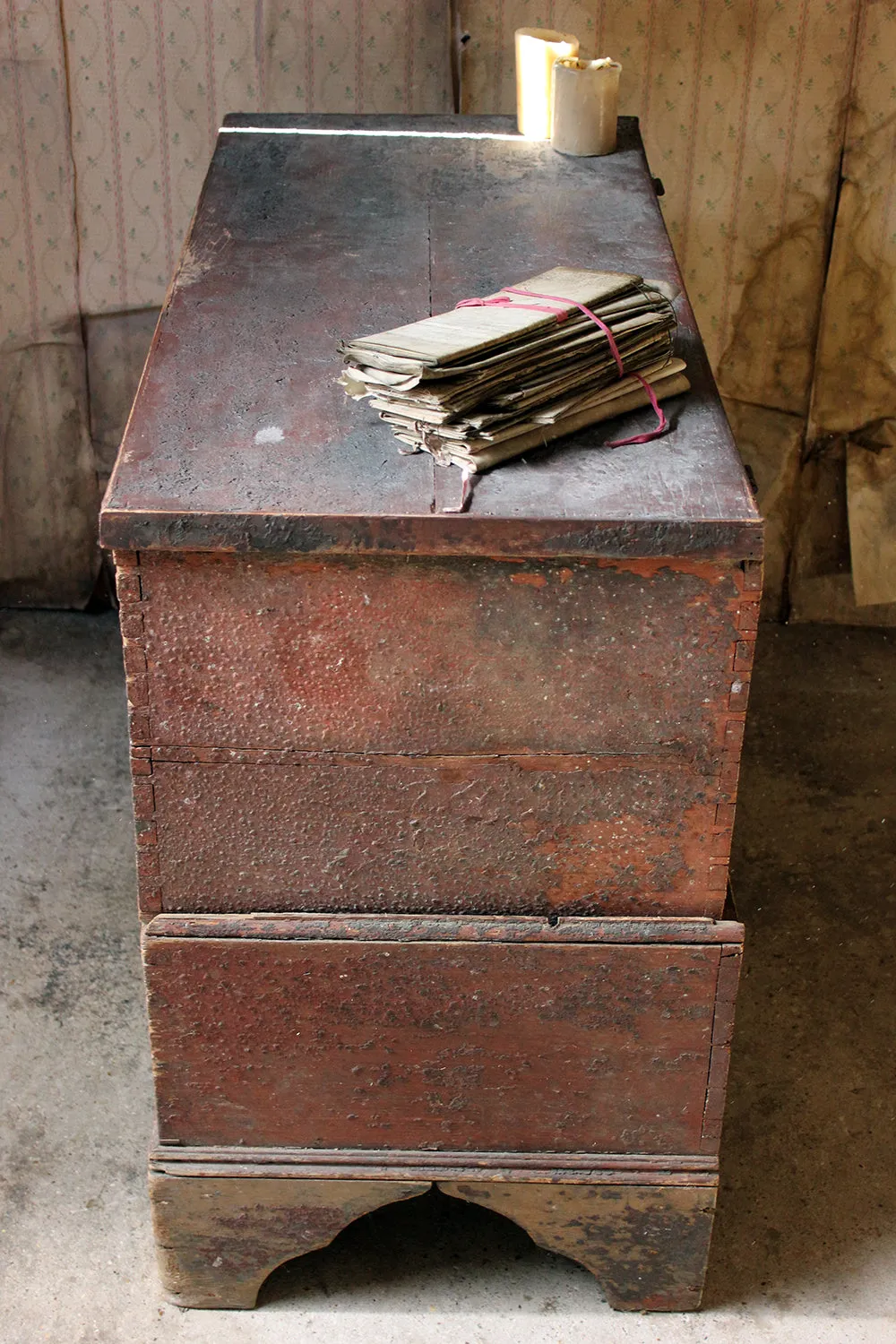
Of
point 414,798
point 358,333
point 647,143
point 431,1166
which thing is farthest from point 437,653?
point 647,143

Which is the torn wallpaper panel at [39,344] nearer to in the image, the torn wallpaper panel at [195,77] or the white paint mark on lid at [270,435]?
the torn wallpaper panel at [195,77]

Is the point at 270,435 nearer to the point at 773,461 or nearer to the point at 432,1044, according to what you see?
the point at 432,1044

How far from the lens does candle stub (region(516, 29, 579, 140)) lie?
10.5ft

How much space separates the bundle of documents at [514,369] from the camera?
204 cm

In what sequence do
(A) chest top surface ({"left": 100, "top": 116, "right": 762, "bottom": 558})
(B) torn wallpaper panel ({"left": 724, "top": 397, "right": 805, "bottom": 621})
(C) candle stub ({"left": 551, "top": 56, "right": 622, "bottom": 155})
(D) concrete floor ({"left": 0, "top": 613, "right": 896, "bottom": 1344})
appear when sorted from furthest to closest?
(B) torn wallpaper panel ({"left": 724, "top": 397, "right": 805, "bottom": 621}), (C) candle stub ({"left": 551, "top": 56, "right": 622, "bottom": 155}), (D) concrete floor ({"left": 0, "top": 613, "right": 896, "bottom": 1344}), (A) chest top surface ({"left": 100, "top": 116, "right": 762, "bottom": 558})

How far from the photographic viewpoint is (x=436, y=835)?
213cm

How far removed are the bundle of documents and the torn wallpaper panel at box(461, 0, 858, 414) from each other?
5.57 ft

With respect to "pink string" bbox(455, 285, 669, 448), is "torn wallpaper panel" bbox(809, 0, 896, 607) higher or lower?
lower

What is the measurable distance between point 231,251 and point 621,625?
3.81ft

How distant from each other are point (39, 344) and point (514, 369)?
2.28 metres

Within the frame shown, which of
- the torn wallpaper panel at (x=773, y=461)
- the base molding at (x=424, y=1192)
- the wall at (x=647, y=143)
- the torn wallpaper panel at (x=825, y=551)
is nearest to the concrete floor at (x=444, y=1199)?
the base molding at (x=424, y=1192)

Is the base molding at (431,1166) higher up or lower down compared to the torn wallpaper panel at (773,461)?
higher up

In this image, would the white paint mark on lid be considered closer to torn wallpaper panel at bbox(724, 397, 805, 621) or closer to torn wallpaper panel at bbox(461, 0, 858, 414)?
torn wallpaper panel at bbox(461, 0, 858, 414)

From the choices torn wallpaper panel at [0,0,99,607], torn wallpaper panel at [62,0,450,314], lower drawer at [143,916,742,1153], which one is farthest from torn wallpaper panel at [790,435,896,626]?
lower drawer at [143,916,742,1153]
